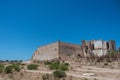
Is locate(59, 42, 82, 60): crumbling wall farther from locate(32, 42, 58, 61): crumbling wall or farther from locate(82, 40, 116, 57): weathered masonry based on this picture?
locate(82, 40, 116, 57): weathered masonry

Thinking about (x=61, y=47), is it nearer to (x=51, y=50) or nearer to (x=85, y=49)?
(x=51, y=50)

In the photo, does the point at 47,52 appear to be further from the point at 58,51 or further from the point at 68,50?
the point at 68,50

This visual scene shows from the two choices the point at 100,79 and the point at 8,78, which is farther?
the point at 8,78

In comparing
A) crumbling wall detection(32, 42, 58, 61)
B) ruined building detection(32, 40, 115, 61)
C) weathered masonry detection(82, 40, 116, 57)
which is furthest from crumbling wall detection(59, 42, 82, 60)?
weathered masonry detection(82, 40, 116, 57)

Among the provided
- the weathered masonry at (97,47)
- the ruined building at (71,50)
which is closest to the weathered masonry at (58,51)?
the ruined building at (71,50)

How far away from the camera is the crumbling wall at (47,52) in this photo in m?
50.6

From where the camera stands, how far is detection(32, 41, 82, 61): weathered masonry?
5000 centimetres

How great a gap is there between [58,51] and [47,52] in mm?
4780

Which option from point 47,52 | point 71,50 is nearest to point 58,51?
point 47,52

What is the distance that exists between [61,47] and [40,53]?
8.91 m

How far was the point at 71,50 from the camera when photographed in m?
53.6

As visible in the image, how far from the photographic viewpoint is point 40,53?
5747 cm

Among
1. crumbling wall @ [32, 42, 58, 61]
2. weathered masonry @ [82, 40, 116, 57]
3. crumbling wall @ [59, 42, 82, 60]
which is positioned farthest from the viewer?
weathered masonry @ [82, 40, 116, 57]

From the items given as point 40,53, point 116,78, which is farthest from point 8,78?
point 40,53
